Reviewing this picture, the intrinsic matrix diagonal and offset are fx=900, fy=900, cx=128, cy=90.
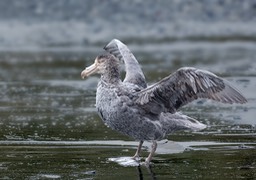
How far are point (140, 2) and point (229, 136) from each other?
62.0 feet

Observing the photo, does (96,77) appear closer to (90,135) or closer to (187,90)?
(90,135)

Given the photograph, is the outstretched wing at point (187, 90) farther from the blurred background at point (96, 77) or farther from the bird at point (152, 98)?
the blurred background at point (96, 77)

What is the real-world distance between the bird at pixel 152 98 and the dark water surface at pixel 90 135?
28cm

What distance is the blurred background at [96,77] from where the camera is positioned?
9.56 metres

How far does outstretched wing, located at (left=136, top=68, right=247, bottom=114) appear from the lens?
9866mm

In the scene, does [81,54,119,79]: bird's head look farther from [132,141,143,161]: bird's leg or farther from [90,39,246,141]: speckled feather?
[132,141,143,161]: bird's leg

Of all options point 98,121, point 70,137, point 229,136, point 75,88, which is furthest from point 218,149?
point 75,88

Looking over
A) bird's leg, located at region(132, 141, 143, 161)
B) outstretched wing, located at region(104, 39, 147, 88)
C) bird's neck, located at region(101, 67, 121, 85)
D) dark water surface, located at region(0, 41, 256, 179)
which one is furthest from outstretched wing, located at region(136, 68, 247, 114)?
outstretched wing, located at region(104, 39, 147, 88)

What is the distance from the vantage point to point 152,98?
10.2 m

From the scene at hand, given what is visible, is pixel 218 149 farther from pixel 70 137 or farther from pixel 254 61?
pixel 254 61

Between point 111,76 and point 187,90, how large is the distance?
95 centimetres

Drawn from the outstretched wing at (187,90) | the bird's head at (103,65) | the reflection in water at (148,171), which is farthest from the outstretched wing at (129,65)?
the reflection in water at (148,171)

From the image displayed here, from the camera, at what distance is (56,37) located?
85.9ft

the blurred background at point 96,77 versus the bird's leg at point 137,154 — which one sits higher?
the bird's leg at point 137,154
